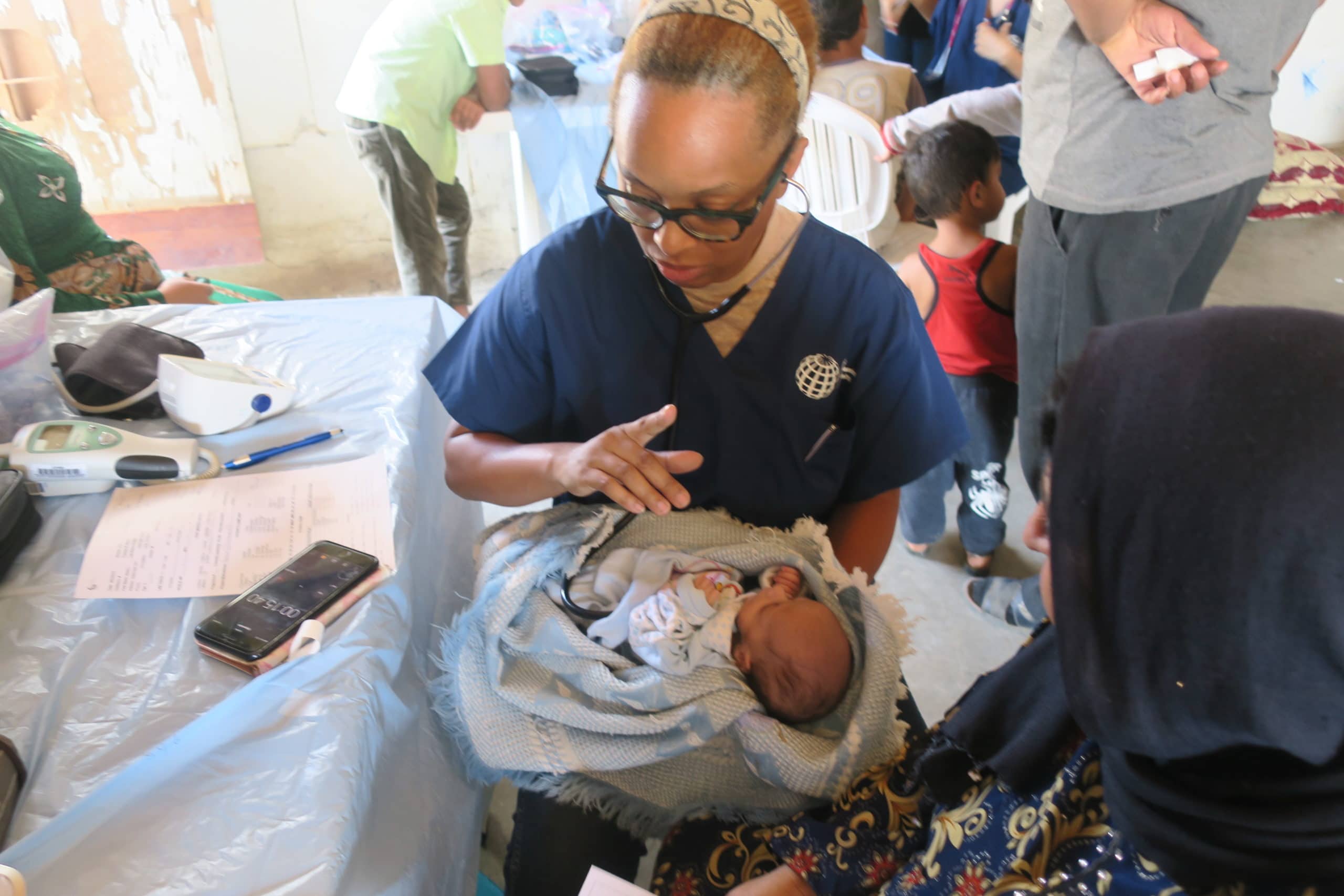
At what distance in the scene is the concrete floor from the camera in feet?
6.69

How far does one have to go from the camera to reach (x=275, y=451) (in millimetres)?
1265

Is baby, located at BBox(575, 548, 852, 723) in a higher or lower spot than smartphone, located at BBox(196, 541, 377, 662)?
lower

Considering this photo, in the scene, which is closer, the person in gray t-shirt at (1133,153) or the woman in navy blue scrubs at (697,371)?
the woman in navy blue scrubs at (697,371)

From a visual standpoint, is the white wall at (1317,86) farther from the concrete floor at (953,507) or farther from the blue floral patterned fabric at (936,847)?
the blue floral patterned fabric at (936,847)

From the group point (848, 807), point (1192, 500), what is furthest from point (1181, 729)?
point (848, 807)

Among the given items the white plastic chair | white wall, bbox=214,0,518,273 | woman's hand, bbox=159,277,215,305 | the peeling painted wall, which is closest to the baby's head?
woman's hand, bbox=159,277,215,305

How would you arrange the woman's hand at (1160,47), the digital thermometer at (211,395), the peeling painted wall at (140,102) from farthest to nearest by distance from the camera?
the peeling painted wall at (140,102)
the woman's hand at (1160,47)
the digital thermometer at (211,395)

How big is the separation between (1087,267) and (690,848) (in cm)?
141

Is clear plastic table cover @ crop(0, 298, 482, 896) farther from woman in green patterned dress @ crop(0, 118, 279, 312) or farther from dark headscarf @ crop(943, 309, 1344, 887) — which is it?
dark headscarf @ crop(943, 309, 1344, 887)

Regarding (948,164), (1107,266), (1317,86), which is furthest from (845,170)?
(1317,86)

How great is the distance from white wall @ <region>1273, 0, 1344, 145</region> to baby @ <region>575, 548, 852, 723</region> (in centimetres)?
462

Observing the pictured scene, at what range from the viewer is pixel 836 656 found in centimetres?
110

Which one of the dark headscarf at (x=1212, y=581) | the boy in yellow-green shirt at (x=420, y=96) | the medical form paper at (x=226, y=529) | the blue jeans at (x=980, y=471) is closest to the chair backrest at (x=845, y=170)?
the blue jeans at (x=980, y=471)

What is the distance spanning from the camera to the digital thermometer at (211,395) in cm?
128
